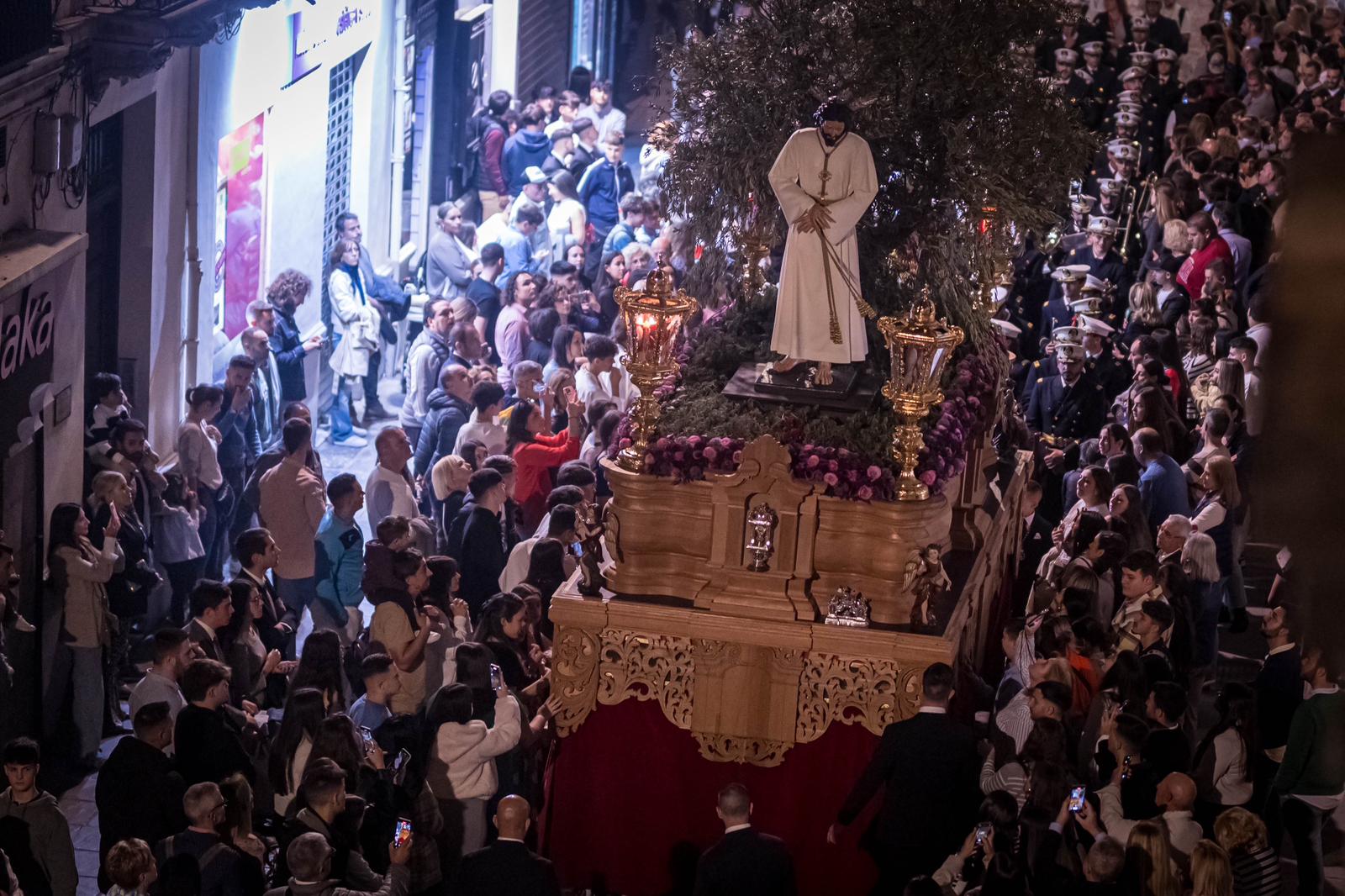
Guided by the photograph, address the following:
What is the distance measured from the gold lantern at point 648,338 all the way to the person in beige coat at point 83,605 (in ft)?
9.83

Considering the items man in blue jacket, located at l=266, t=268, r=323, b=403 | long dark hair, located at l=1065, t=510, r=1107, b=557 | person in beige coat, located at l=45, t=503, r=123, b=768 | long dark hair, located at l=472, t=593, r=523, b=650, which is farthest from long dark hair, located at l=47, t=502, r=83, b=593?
long dark hair, located at l=1065, t=510, r=1107, b=557

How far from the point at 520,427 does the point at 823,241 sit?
3.35 meters

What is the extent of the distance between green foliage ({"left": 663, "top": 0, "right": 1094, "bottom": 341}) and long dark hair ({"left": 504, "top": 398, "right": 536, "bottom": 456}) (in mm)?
1984

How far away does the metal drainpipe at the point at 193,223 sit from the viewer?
13.4 m

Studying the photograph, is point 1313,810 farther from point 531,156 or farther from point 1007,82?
point 531,156

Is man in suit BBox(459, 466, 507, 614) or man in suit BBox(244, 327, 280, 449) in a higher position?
man in suit BBox(244, 327, 280, 449)

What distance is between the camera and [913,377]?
821cm

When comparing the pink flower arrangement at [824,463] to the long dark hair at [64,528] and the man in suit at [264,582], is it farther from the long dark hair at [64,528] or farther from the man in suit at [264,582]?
the long dark hair at [64,528]

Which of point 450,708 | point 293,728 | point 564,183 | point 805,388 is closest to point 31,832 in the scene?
point 293,728

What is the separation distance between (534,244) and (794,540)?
10.4 meters

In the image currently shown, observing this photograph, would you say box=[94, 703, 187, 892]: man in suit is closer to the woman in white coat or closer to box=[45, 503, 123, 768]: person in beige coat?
box=[45, 503, 123, 768]: person in beige coat

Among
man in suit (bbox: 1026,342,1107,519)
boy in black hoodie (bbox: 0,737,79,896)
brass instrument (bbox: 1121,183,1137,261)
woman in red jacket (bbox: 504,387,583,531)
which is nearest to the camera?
boy in black hoodie (bbox: 0,737,79,896)

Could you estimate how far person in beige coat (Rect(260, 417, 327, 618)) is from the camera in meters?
10.2

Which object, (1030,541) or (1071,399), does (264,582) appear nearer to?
(1030,541)
